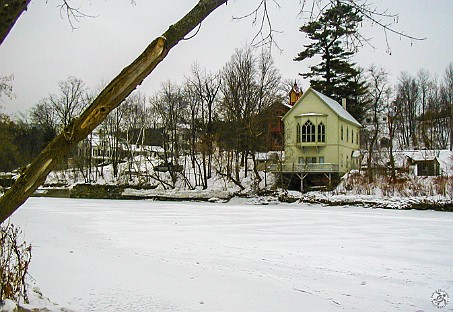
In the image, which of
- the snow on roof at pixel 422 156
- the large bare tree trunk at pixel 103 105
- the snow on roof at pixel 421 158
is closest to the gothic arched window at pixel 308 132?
the snow on roof at pixel 421 158

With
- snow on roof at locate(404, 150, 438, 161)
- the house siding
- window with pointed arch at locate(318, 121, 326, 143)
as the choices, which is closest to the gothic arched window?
the house siding

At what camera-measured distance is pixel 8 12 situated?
2.83 meters

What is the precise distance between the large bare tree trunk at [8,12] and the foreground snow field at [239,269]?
3.68 metres

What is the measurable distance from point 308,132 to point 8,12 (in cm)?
4160

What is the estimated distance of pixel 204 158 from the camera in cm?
4466

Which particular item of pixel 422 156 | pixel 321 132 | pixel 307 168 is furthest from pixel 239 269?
pixel 422 156

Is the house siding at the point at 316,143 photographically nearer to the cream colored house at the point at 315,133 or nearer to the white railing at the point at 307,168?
the cream colored house at the point at 315,133

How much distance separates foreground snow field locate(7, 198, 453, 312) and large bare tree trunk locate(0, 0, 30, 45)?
3.68m

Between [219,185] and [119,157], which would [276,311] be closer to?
[219,185]

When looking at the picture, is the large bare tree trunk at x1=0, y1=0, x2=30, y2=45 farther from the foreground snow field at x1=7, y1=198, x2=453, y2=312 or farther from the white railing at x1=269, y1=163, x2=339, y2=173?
the white railing at x1=269, y1=163, x2=339, y2=173

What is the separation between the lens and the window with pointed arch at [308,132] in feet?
142

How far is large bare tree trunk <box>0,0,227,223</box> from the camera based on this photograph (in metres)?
2.71

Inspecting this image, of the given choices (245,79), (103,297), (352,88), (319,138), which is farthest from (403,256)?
(352,88)

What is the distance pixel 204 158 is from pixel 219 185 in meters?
3.00
